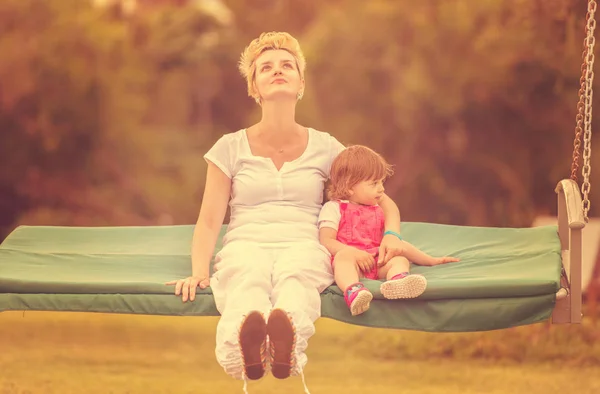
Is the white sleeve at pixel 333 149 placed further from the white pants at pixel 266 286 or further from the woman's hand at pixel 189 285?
the woman's hand at pixel 189 285

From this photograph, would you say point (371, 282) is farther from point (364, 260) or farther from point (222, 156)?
point (222, 156)

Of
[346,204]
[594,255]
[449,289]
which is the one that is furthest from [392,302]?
[594,255]

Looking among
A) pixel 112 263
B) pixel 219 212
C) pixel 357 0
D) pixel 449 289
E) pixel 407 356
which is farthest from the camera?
pixel 357 0

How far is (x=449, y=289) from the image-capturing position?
2.95m

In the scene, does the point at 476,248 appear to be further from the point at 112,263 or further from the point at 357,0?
the point at 357,0

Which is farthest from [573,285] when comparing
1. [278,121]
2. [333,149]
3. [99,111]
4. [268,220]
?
[99,111]

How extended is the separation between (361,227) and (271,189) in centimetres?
36

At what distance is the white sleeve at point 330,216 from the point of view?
322cm

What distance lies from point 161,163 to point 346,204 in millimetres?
3034

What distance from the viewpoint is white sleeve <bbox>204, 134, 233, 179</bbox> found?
10.8ft

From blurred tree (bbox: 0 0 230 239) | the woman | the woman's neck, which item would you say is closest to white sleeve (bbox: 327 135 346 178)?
the woman

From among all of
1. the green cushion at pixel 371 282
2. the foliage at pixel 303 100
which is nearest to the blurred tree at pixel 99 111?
the foliage at pixel 303 100

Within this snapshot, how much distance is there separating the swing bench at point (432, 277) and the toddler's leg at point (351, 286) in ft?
0.16

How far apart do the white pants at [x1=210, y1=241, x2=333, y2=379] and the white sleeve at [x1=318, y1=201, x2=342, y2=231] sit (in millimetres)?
131
